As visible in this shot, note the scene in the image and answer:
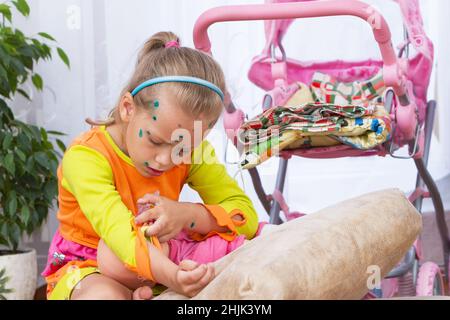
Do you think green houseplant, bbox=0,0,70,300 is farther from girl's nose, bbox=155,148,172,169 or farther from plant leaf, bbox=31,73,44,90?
girl's nose, bbox=155,148,172,169

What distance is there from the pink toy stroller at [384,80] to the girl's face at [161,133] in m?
0.74

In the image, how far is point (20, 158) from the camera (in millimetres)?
2467

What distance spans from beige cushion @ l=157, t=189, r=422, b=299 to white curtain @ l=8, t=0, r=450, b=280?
1.85 meters

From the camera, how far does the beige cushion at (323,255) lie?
27.5 inches

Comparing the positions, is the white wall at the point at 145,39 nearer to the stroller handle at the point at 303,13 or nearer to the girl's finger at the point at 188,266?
the stroller handle at the point at 303,13

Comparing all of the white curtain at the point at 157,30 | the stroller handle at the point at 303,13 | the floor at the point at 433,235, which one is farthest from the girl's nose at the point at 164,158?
the floor at the point at 433,235

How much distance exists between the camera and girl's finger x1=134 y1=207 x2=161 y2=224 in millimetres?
996

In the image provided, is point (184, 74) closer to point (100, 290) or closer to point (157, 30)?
point (100, 290)

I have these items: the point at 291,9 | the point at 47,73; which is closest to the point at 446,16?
the point at 291,9

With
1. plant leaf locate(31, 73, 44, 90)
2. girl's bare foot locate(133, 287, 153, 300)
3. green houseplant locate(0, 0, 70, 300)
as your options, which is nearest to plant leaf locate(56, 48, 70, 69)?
green houseplant locate(0, 0, 70, 300)

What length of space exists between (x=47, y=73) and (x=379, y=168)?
5.03ft

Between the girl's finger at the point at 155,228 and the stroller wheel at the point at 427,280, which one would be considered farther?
the stroller wheel at the point at 427,280
